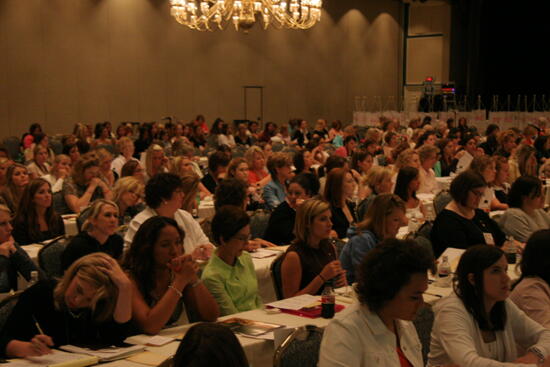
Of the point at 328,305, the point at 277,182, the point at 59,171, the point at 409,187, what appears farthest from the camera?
the point at 59,171

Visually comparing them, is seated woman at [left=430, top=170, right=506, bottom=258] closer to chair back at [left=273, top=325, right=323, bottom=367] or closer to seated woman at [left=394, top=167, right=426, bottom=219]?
seated woman at [left=394, top=167, right=426, bottom=219]

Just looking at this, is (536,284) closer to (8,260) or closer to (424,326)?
(424,326)

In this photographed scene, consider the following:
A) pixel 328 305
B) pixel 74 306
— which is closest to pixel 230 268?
pixel 328 305

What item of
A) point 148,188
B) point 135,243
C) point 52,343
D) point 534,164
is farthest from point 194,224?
point 534,164

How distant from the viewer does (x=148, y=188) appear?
6086 millimetres

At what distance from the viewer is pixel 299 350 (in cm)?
336

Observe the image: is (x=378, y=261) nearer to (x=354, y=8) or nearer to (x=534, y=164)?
(x=534, y=164)

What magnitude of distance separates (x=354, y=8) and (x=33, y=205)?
80.3ft

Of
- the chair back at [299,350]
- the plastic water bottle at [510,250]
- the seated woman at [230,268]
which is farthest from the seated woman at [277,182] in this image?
the chair back at [299,350]

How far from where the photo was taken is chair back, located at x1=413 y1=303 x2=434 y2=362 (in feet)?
12.7

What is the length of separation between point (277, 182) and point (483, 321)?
5.48 metres

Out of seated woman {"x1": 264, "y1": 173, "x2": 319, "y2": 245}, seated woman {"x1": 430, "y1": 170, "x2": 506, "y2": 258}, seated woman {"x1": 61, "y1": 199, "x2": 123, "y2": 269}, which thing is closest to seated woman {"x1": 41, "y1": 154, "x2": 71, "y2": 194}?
seated woman {"x1": 264, "y1": 173, "x2": 319, "y2": 245}

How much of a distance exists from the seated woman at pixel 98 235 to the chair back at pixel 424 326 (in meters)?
2.48

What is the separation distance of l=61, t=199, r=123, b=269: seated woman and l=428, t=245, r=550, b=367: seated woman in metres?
2.69
